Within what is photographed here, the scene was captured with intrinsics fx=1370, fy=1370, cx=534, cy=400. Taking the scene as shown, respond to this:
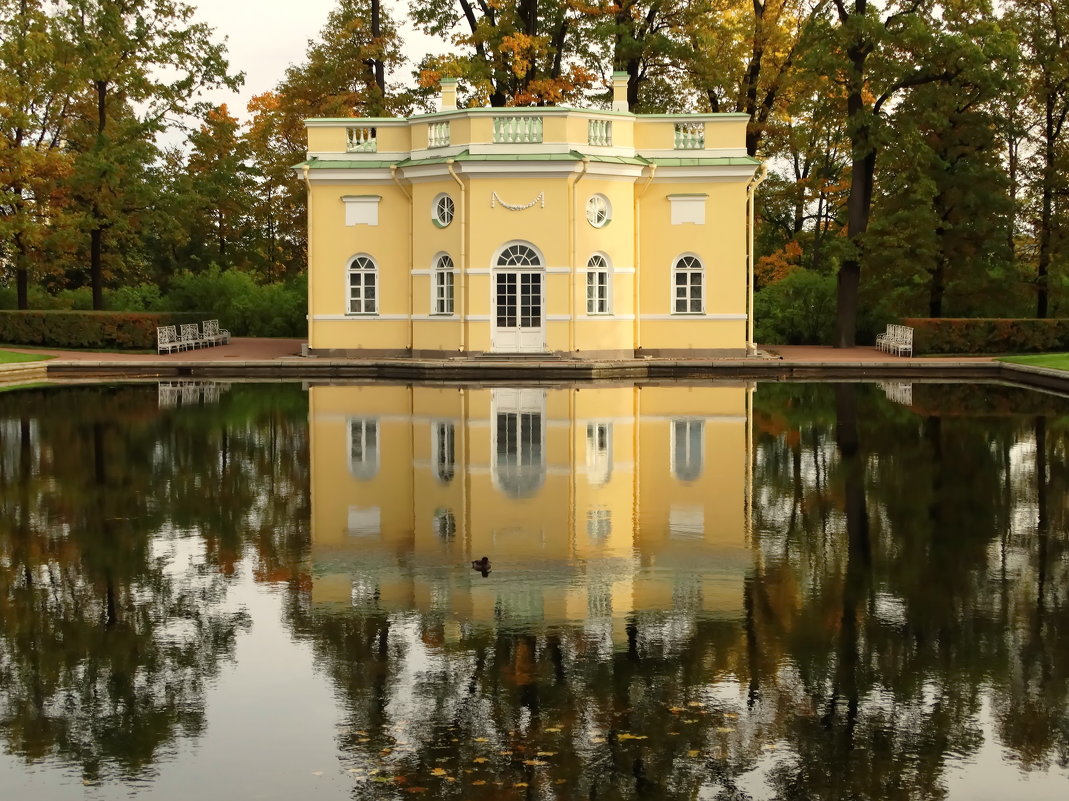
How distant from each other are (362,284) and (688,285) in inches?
344

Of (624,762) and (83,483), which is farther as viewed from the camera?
(83,483)

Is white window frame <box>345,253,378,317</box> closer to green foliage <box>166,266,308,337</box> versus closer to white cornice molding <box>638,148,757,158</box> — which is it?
white cornice molding <box>638,148,757,158</box>

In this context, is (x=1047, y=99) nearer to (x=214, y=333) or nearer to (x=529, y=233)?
(x=529, y=233)

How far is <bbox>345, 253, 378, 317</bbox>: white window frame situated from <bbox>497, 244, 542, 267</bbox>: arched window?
4.19 m

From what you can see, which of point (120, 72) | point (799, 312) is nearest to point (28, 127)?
point (120, 72)

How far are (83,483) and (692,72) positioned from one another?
31.2m

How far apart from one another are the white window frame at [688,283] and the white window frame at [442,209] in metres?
6.05

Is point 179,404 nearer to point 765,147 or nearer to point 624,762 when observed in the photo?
point 624,762

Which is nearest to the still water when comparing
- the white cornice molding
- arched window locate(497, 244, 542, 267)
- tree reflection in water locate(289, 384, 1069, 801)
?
tree reflection in water locate(289, 384, 1069, 801)

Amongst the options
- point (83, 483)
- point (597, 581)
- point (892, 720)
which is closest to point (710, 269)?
point (83, 483)

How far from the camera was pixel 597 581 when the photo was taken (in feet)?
34.3

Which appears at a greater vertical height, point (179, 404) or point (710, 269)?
point (710, 269)

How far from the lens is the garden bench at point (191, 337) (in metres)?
40.1

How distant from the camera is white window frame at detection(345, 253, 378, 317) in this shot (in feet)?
121
